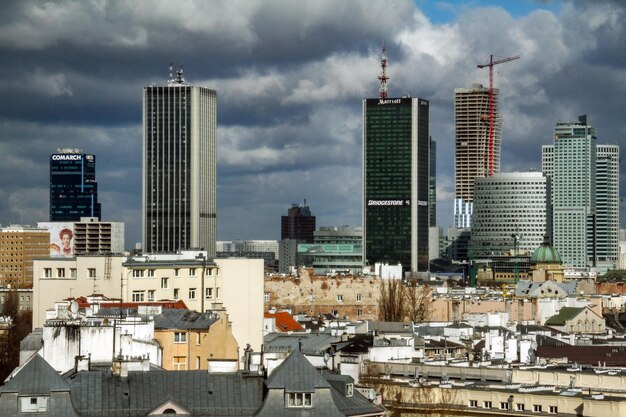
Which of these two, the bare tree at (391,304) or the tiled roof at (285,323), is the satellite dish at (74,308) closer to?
the tiled roof at (285,323)

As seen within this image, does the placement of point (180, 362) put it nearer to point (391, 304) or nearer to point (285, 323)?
point (285, 323)

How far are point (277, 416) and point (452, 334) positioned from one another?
292 ft

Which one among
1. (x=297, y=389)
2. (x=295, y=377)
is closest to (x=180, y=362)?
(x=295, y=377)

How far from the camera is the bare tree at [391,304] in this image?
622ft

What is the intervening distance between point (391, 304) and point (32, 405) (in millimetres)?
141677

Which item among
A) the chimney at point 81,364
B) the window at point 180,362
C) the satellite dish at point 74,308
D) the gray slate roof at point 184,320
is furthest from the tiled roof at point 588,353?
the chimney at point 81,364

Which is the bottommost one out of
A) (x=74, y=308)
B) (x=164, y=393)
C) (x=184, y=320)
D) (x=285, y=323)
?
(x=285, y=323)

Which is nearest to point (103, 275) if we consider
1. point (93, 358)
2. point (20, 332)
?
point (93, 358)

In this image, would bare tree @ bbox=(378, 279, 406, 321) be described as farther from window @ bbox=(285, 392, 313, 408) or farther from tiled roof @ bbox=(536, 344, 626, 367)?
window @ bbox=(285, 392, 313, 408)

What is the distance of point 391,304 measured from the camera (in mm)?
192875

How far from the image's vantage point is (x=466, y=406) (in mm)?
78438

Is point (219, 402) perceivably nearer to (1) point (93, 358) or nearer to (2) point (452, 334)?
(1) point (93, 358)

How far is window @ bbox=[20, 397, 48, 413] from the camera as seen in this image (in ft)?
172

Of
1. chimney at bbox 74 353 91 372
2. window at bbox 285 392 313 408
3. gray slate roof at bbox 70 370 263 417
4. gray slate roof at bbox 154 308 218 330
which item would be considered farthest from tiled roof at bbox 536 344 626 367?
window at bbox 285 392 313 408
